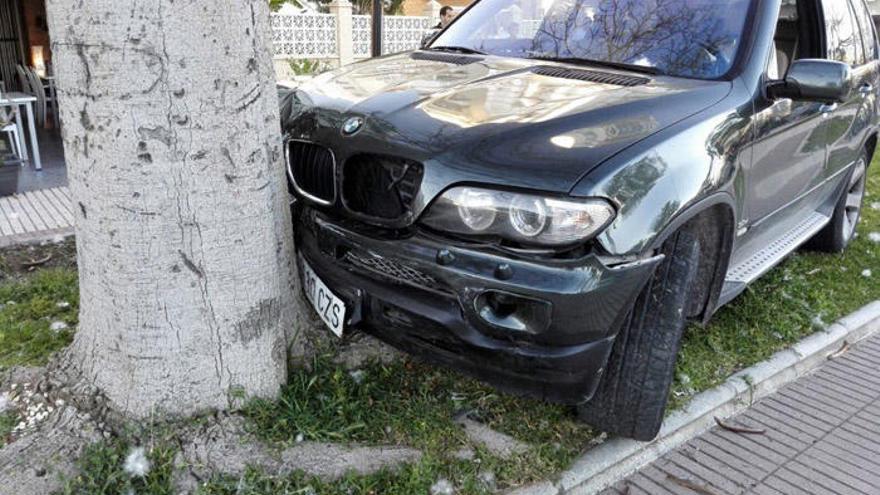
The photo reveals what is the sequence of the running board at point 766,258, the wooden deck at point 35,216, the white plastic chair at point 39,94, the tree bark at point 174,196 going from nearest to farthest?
the tree bark at point 174,196
the running board at point 766,258
the wooden deck at point 35,216
the white plastic chair at point 39,94

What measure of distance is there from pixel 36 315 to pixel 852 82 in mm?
4322

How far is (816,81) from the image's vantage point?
283cm

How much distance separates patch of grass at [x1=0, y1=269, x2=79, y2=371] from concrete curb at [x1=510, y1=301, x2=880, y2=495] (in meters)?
1.96

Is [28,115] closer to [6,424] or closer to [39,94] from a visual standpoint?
[39,94]

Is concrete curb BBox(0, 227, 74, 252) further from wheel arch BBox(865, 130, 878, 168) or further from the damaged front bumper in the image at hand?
wheel arch BBox(865, 130, 878, 168)

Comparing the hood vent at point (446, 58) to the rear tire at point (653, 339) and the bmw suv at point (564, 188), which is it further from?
the rear tire at point (653, 339)

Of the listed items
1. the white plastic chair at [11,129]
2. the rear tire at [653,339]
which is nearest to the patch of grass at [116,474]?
the rear tire at [653,339]

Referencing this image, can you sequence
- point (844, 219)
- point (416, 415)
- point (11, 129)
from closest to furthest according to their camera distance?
point (416, 415) → point (844, 219) → point (11, 129)

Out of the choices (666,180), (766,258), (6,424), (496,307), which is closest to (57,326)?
(6,424)

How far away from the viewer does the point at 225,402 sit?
2.44 metres

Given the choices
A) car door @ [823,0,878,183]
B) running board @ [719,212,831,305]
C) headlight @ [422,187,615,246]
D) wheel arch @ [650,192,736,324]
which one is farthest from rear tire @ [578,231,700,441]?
car door @ [823,0,878,183]

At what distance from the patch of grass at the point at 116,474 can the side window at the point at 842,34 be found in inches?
148

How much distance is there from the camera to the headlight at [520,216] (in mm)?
2100

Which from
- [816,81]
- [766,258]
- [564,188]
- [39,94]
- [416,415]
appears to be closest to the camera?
[564,188]
